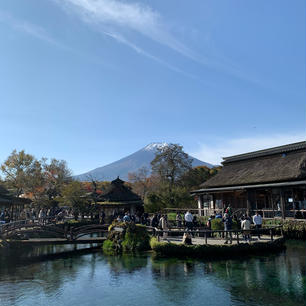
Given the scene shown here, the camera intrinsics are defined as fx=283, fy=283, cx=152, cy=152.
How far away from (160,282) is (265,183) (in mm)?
19922

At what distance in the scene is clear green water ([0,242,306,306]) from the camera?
11156mm

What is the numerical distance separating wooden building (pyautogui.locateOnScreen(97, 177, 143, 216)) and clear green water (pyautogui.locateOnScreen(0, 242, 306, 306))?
23425 mm

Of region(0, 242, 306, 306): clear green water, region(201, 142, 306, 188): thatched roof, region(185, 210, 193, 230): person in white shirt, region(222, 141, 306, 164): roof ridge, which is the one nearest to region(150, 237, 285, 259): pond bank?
region(0, 242, 306, 306): clear green water

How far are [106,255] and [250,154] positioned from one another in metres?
24.0

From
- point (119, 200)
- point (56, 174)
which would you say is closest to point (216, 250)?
point (119, 200)

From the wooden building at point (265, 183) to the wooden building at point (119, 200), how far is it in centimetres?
1054

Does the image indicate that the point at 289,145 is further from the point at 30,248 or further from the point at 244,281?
the point at 30,248

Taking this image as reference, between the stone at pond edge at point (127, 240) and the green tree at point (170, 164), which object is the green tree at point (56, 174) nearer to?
the green tree at point (170, 164)

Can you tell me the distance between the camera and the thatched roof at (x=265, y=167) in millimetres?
27797

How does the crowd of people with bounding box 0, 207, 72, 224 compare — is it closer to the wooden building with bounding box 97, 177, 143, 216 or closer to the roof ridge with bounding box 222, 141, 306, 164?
the wooden building with bounding box 97, 177, 143, 216

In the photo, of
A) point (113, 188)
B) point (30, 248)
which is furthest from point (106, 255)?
point (113, 188)

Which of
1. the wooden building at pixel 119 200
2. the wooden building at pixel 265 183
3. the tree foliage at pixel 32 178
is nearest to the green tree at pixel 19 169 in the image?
the tree foliage at pixel 32 178

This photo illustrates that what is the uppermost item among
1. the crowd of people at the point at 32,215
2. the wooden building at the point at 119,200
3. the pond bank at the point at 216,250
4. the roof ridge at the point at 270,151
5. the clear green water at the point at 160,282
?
the roof ridge at the point at 270,151

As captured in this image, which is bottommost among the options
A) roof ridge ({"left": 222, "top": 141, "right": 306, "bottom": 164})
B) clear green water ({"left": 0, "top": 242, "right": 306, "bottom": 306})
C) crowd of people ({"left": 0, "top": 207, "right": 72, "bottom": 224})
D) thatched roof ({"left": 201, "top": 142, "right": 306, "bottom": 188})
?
clear green water ({"left": 0, "top": 242, "right": 306, "bottom": 306})
